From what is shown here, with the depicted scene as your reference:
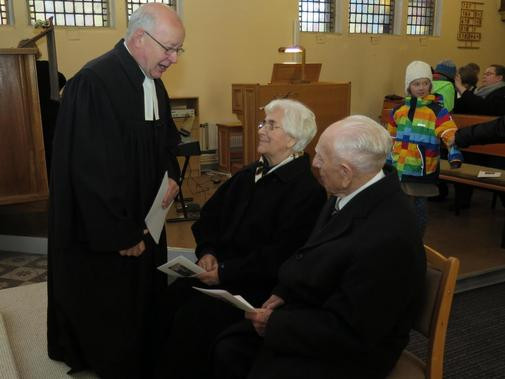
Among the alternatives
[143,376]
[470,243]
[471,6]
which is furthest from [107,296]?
[471,6]

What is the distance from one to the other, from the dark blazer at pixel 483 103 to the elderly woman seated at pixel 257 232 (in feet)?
14.6

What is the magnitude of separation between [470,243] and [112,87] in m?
3.47

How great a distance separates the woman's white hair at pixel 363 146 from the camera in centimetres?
169

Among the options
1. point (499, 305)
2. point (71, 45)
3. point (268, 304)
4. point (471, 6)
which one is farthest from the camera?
point (471, 6)

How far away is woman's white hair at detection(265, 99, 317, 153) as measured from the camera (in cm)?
229

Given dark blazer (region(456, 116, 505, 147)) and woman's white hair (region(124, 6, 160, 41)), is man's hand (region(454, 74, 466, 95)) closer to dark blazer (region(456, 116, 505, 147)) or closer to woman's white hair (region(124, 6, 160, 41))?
dark blazer (region(456, 116, 505, 147))

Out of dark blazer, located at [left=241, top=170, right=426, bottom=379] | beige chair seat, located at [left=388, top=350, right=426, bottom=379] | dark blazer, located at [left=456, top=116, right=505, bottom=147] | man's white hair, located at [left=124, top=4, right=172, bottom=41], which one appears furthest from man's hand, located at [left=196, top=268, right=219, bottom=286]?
dark blazer, located at [left=456, top=116, right=505, bottom=147]

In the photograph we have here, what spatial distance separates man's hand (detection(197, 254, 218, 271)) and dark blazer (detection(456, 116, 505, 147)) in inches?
67.3

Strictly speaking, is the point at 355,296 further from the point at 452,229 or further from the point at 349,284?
the point at 452,229

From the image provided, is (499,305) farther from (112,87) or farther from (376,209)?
(112,87)

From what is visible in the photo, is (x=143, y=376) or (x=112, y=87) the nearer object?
(x=112, y=87)

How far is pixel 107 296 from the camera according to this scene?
219cm

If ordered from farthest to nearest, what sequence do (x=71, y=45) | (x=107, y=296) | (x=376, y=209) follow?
(x=71, y=45) → (x=107, y=296) → (x=376, y=209)

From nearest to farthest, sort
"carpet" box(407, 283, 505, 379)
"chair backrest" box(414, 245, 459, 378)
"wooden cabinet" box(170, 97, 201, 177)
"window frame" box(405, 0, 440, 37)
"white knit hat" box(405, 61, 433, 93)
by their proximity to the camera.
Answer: "chair backrest" box(414, 245, 459, 378) < "carpet" box(407, 283, 505, 379) < "white knit hat" box(405, 61, 433, 93) < "wooden cabinet" box(170, 97, 201, 177) < "window frame" box(405, 0, 440, 37)
